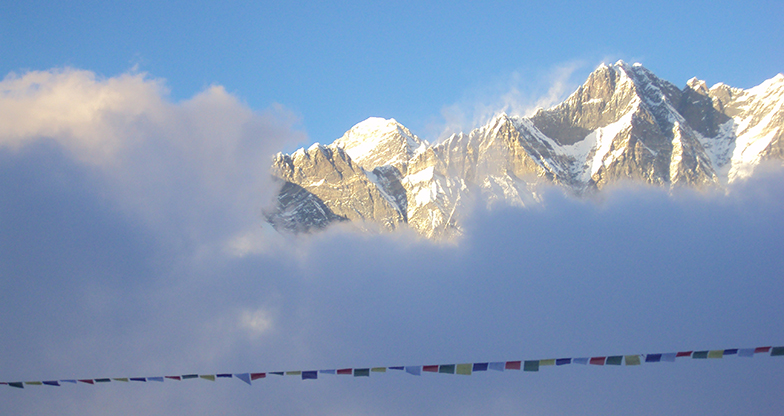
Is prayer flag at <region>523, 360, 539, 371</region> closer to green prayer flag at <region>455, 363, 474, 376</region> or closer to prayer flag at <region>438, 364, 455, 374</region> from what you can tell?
green prayer flag at <region>455, 363, 474, 376</region>

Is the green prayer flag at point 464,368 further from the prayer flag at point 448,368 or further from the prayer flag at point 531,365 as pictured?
the prayer flag at point 531,365

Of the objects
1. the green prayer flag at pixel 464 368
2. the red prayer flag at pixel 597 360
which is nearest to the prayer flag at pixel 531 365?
the green prayer flag at pixel 464 368

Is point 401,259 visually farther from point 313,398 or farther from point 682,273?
point 313,398

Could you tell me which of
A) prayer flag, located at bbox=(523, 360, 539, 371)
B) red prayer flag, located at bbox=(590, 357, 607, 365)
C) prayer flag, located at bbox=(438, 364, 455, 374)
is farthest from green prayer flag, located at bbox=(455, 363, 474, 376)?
red prayer flag, located at bbox=(590, 357, 607, 365)

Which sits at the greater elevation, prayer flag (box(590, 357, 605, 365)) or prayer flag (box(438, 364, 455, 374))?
prayer flag (box(590, 357, 605, 365))

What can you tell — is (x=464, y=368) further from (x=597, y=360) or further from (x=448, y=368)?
(x=597, y=360)

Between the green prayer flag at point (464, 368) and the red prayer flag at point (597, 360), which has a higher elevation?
the red prayer flag at point (597, 360)

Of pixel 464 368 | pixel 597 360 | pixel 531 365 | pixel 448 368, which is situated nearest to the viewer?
pixel 464 368

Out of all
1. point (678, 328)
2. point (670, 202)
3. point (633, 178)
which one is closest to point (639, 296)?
point (678, 328)

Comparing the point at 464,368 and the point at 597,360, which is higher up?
the point at 597,360

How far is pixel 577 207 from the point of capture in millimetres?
176625

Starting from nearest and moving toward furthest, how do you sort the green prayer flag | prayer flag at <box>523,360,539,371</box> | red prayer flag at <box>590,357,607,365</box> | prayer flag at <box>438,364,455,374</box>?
the green prayer flag → prayer flag at <box>523,360,539,371</box> → prayer flag at <box>438,364,455,374</box> → red prayer flag at <box>590,357,607,365</box>

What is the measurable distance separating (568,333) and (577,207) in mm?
62945

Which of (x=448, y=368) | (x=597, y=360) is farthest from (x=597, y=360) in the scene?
(x=448, y=368)
